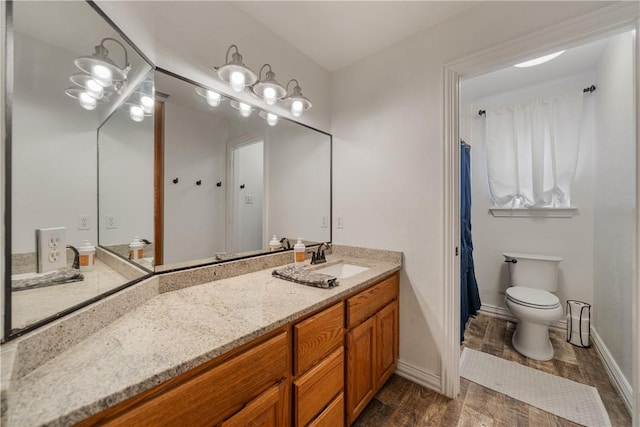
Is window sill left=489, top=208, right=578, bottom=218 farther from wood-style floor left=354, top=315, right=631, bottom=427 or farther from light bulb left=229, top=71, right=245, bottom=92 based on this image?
light bulb left=229, top=71, right=245, bottom=92

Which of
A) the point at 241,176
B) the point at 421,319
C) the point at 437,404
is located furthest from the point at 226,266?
the point at 437,404

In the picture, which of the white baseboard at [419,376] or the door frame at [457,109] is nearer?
the door frame at [457,109]

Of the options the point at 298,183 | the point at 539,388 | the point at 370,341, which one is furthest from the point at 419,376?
the point at 298,183

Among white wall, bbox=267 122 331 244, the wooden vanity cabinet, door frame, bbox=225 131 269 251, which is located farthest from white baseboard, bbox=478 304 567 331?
door frame, bbox=225 131 269 251

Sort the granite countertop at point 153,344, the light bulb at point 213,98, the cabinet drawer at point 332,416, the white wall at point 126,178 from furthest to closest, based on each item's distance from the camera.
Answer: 1. the light bulb at point 213,98
2. the cabinet drawer at point 332,416
3. the white wall at point 126,178
4. the granite countertop at point 153,344

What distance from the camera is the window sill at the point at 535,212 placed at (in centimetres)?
228

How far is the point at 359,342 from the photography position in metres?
1.33

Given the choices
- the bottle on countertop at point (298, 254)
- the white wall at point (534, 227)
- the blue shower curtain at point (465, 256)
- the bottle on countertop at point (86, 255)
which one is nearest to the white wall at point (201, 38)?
the bottle on countertop at point (86, 255)

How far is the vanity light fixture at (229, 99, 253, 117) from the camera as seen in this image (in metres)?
1.50

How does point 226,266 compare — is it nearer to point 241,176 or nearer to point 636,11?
point 241,176

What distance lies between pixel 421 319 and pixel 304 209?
1196mm

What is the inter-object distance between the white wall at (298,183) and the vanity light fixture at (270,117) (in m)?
0.05

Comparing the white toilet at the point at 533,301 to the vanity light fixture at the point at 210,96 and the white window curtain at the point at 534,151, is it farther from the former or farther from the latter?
the vanity light fixture at the point at 210,96

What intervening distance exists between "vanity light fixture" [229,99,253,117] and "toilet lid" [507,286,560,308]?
2.59m
